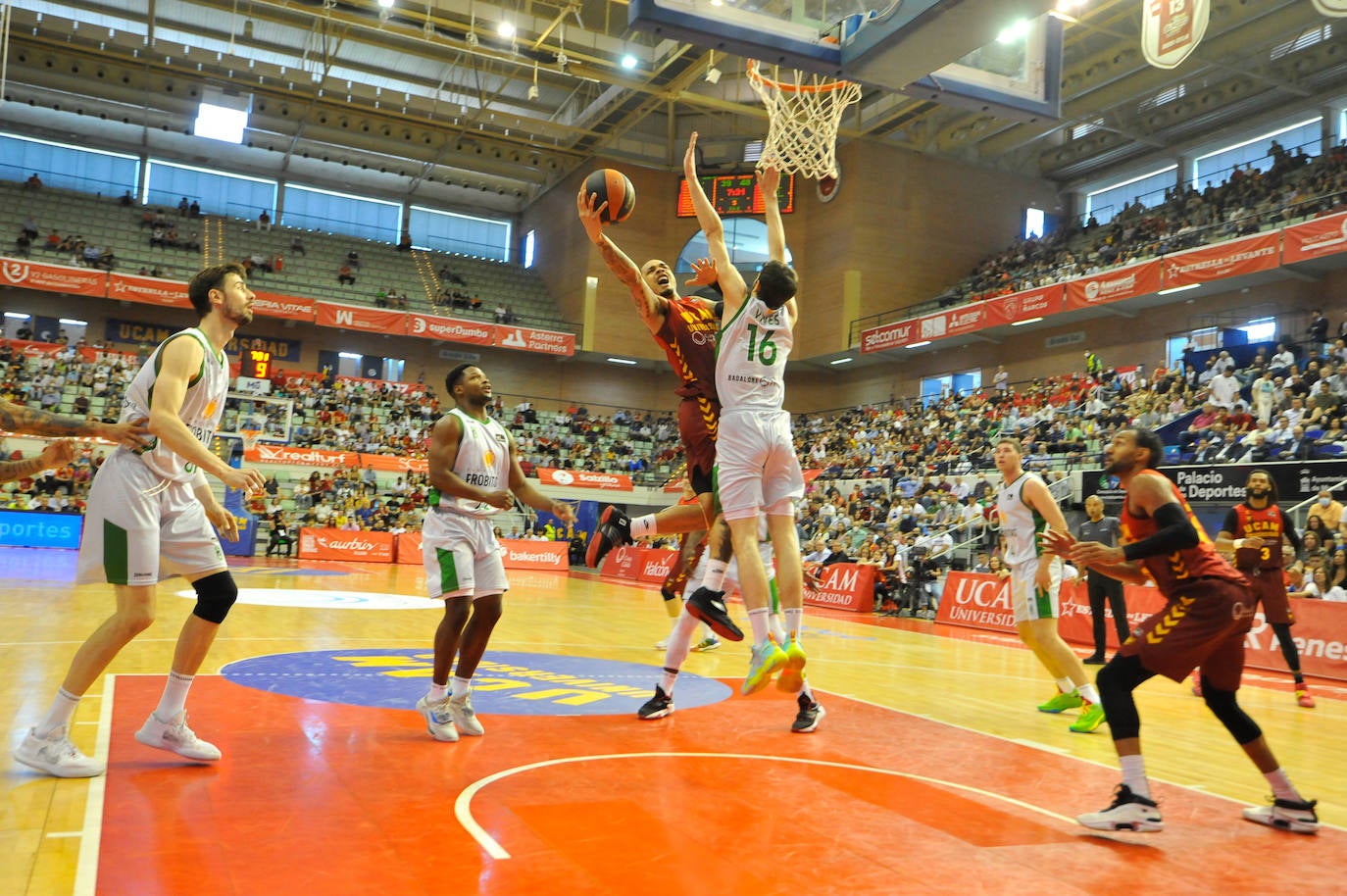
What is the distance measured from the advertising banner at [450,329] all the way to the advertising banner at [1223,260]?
2049 centimetres

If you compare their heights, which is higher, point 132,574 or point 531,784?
point 132,574

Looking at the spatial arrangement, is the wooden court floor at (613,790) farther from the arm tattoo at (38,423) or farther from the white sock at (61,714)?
Result: the arm tattoo at (38,423)

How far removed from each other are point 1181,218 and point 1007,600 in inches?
623

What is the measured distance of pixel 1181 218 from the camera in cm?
2514

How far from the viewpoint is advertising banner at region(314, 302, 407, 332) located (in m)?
31.0

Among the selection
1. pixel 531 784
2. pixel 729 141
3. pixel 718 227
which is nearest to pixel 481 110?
pixel 729 141

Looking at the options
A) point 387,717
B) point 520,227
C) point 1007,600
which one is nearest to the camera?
point 387,717

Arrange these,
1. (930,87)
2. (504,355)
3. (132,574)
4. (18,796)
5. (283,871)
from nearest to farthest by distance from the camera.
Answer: (283,871) < (18,796) < (132,574) < (930,87) < (504,355)

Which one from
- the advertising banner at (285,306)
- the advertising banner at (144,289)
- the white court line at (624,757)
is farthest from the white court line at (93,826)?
the advertising banner at (285,306)

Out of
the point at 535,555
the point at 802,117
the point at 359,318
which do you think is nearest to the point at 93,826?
the point at 802,117

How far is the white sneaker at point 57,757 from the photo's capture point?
12.5 ft

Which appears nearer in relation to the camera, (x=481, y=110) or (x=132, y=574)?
(x=132, y=574)

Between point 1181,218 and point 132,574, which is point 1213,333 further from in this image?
point 132,574

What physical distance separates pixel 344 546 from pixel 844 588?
40.4 feet
